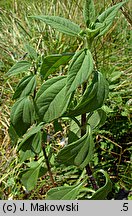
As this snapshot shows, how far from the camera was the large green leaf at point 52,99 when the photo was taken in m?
1.05

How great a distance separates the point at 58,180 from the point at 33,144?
1.60 feet

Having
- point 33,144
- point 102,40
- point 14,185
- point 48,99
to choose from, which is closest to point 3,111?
point 14,185

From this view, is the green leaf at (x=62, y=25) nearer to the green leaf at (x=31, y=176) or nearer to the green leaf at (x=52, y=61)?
the green leaf at (x=52, y=61)

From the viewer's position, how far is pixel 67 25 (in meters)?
1.08

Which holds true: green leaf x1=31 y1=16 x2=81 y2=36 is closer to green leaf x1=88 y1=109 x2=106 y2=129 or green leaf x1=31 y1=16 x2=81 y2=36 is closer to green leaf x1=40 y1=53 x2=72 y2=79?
green leaf x1=40 y1=53 x2=72 y2=79

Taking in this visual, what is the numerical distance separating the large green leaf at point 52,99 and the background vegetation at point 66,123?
0.81 feet

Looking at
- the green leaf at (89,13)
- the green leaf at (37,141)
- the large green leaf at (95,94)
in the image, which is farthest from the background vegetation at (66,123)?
the large green leaf at (95,94)

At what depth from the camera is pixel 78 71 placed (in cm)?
99

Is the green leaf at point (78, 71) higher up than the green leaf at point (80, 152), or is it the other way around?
the green leaf at point (78, 71)

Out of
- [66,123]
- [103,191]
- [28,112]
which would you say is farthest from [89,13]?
[66,123]

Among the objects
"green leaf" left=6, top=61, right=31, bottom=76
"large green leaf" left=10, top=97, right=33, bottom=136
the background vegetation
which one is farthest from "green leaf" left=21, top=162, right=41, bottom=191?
"green leaf" left=6, top=61, right=31, bottom=76

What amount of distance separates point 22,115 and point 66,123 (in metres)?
0.82

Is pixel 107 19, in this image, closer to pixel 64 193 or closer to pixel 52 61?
pixel 52 61

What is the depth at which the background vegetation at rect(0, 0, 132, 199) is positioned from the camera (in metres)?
1.71
